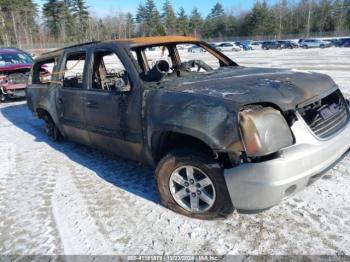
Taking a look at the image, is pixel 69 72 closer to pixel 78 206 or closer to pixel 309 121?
pixel 78 206

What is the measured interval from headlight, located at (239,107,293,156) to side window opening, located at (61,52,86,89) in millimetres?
2945

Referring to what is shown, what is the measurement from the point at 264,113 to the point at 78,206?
2.31 meters

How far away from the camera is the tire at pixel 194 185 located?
9.83 feet

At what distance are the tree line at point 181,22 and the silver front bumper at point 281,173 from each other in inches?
3012

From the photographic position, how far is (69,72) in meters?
5.26

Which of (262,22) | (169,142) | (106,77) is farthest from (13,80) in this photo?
(262,22)

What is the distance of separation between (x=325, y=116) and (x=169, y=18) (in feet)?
343

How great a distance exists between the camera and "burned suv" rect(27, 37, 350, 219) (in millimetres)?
2713

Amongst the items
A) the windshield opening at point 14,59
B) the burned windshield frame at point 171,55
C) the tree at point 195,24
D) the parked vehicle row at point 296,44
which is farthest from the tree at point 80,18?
the burned windshield frame at point 171,55

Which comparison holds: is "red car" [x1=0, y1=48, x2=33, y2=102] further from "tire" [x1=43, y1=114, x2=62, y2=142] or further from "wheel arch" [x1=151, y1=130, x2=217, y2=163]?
"wheel arch" [x1=151, y1=130, x2=217, y2=163]

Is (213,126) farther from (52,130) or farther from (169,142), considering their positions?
(52,130)


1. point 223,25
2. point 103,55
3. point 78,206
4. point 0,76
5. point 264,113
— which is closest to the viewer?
point 264,113

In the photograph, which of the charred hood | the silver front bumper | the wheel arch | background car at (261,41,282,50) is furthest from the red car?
background car at (261,41,282,50)

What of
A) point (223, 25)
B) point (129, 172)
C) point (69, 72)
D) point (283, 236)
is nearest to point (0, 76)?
point (69, 72)
